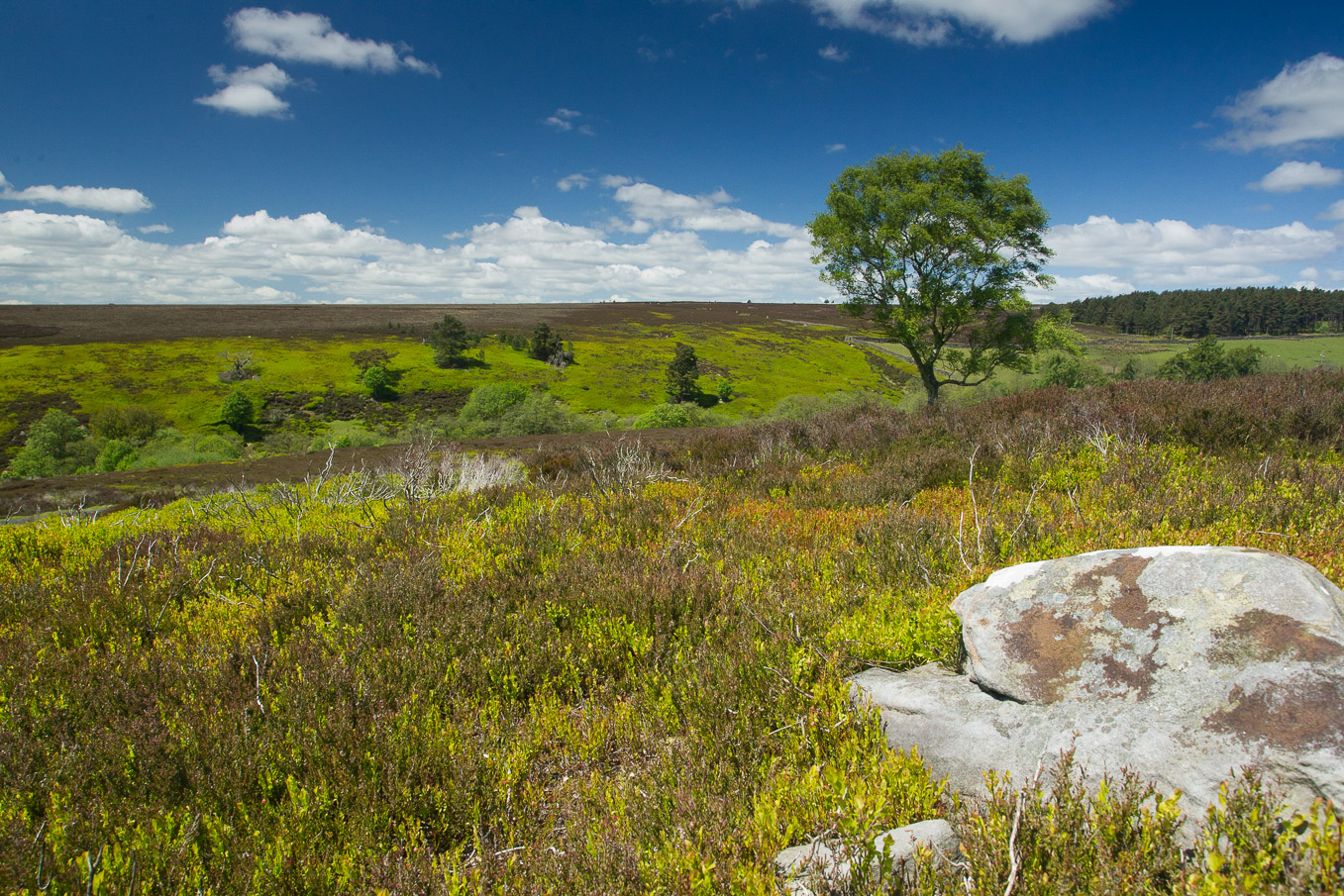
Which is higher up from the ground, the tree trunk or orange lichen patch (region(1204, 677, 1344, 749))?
the tree trunk

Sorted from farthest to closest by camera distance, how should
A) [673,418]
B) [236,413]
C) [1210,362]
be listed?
1. [236,413]
2. [673,418]
3. [1210,362]

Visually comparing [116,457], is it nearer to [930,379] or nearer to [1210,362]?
[930,379]

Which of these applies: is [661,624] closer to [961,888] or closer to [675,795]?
[675,795]

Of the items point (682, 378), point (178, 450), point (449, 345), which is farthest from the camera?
point (449, 345)

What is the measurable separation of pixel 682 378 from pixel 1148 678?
7713 centimetres

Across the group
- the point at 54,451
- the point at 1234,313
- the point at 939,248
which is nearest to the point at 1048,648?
the point at 939,248

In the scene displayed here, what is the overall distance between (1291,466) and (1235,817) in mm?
5254

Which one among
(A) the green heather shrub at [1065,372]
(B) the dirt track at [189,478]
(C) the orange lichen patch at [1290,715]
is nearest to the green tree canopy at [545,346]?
(B) the dirt track at [189,478]

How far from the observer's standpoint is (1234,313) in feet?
297

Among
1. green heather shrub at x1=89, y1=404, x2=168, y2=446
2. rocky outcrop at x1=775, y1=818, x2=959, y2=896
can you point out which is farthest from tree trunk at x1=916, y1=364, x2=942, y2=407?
green heather shrub at x1=89, y1=404, x2=168, y2=446

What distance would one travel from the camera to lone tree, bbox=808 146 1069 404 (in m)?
22.7

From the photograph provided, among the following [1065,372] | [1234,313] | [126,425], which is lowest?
[126,425]

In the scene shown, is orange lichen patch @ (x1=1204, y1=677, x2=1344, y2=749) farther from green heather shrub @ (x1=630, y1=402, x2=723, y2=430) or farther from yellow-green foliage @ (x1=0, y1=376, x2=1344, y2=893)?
green heather shrub @ (x1=630, y1=402, x2=723, y2=430)

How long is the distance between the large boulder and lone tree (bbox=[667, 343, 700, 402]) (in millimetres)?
74764
